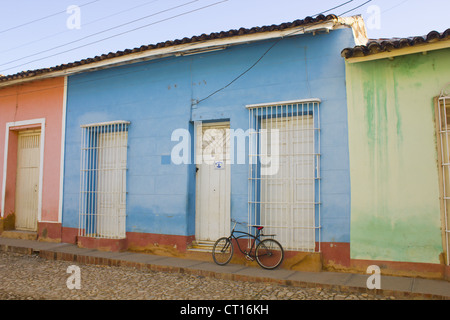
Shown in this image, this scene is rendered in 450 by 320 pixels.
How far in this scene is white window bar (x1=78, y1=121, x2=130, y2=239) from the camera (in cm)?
828

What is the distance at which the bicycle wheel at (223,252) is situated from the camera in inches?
262

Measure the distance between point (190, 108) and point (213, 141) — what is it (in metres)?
0.78

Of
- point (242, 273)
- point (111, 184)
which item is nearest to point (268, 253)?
point (242, 273)

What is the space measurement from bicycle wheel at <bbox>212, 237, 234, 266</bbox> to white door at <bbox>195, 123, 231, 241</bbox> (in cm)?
52

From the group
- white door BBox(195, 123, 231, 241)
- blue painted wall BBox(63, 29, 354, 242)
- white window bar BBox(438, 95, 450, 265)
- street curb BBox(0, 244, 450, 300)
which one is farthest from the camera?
white door BBox(195, 123, 231, 241)

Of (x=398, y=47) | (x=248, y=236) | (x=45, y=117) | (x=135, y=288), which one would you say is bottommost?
(x=135, y=288)

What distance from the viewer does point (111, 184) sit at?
8469 millimetres

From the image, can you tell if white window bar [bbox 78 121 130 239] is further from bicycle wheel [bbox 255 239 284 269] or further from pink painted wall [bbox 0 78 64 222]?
bicycle wheel [bbox 255 239 284 269]

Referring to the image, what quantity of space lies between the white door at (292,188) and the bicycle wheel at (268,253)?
0.92 feet

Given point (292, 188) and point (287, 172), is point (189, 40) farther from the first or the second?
point (292, 188)

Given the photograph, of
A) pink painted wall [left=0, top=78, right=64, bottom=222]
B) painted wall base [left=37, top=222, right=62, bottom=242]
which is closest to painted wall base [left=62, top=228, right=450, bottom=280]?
painted wall base [left=37, top=222, right=62, bottom=242]

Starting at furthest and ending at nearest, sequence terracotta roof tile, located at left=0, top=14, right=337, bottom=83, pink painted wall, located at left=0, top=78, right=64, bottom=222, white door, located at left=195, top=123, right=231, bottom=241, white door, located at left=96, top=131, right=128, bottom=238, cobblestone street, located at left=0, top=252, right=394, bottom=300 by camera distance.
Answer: pink painted wall, located at left=0, top=78, right=64, bottom=222 < white door, located at left=96, top=131, right=128, bottom=238 < white door, located at left=195, top=123, right=231, bottom=241 < terracotta roof tile, located at left=0, top=14, right=337, bottom=83 < cobblestone street, located at left=0, top=252, right=394, bottom=300

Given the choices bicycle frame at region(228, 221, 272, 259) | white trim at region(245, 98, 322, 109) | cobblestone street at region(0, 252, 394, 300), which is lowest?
cobblestone street at region(0, 252, 394, 300)

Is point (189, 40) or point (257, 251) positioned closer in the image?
point (257, 251)
